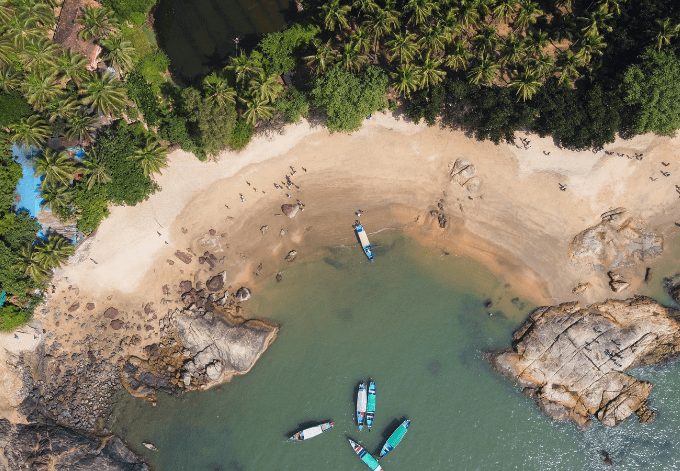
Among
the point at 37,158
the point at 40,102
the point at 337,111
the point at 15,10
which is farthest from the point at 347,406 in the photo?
the point at 15,10

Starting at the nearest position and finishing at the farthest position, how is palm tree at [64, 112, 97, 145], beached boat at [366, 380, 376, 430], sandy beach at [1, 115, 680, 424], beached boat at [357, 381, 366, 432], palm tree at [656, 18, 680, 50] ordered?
palm tree at [656, 18, 680, 50] → palm tree at [64, 112, 97, 145] → beached boat at [357, 381, 366, 432] → beached boat at [366, 380, 376, 430] → sandy beach at [1, 115, 680, 424]

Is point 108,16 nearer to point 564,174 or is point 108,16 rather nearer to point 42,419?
point 42,419

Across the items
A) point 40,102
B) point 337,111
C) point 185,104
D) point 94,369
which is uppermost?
point 40,102

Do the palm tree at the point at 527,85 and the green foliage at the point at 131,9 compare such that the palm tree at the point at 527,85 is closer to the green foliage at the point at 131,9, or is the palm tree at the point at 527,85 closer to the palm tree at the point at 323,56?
the palm tree at the point at 323,56

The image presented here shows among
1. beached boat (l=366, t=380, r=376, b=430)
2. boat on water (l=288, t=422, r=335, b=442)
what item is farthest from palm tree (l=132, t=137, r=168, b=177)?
beached boat (l=366, t=380, r=376, b=430)

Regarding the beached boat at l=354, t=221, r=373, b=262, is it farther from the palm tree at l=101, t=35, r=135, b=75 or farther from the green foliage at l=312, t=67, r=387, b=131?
the palm tree at l=101, t=35, r=135, b=75

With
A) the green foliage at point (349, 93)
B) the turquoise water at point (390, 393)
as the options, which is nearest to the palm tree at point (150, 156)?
the green foliage at point (349, 93)

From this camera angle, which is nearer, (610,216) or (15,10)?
(15,10)
